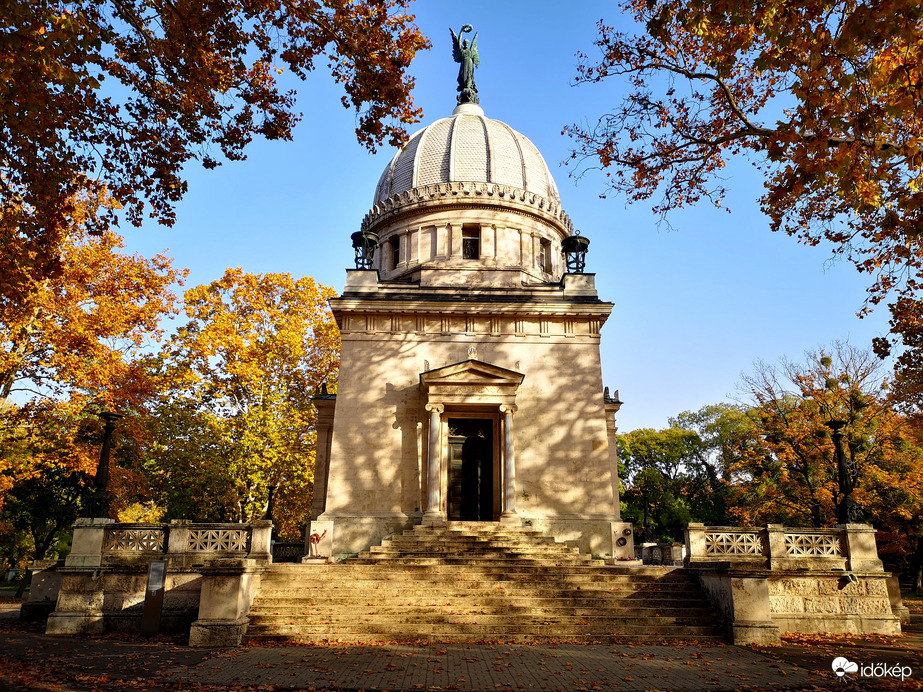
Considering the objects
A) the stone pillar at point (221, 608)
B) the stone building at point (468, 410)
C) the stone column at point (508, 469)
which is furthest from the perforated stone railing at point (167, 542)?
the stone column at point (508, 469)

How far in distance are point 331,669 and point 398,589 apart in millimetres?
4486

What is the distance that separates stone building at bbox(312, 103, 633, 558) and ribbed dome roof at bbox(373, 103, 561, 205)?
513cm

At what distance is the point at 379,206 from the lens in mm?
26547

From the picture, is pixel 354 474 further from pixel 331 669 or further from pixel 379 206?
pixel 379 206

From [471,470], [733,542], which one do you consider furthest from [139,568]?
[733,542]

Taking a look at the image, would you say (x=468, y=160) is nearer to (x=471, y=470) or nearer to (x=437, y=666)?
(x=471, y=470)

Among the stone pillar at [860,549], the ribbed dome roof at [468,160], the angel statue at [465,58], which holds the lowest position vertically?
the stone pillar at [860,549]

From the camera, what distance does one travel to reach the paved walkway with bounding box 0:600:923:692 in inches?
312

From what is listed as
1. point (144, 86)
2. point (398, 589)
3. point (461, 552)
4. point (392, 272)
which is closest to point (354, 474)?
point (461, 552)

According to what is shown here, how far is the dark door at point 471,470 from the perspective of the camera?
19.2 meters

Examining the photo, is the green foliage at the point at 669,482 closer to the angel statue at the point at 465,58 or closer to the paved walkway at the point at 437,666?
the angel statue at the point at 465,58

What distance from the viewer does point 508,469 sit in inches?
725

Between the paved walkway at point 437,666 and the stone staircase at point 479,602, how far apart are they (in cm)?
71

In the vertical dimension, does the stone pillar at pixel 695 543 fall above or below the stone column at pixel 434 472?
below
